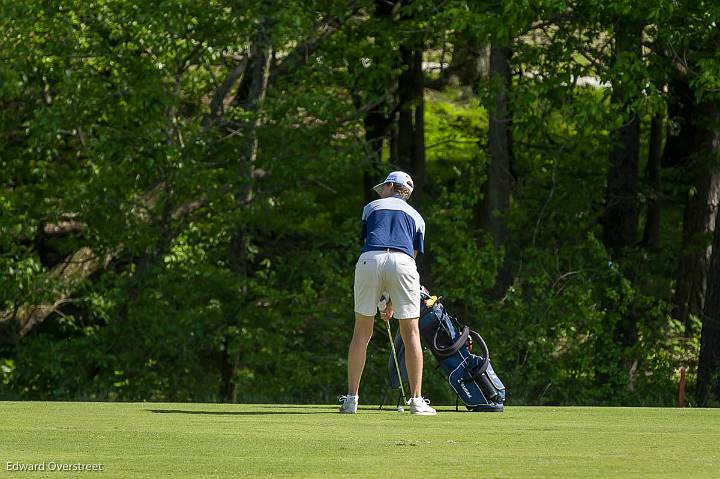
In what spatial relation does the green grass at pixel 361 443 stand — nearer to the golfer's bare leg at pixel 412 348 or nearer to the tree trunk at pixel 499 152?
the golfer's bare leg at pixel 412 348

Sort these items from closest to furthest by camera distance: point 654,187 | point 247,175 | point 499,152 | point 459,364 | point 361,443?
point 361,443 < point 459,364 < point 247,175 < point 499,152 < point 654,187

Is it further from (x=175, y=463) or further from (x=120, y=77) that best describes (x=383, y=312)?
(x=120, y=77)

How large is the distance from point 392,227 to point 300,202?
11232 millimetres

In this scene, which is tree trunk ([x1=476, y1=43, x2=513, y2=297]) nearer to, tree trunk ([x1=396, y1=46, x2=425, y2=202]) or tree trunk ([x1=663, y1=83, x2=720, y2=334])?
tree trunk ([x1=396, y1=46, x2=425, y2=202])

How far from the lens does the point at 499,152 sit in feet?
77.6

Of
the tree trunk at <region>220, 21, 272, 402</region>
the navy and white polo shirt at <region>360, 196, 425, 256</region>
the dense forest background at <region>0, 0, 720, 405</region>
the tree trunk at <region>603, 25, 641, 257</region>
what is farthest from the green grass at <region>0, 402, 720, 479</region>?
the tree trunk at <region>603, 25, 641, 257</region>

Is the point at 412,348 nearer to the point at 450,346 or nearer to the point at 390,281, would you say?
the point at 390,281

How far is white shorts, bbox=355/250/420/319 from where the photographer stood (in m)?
11.4

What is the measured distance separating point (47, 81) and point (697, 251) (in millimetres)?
10416

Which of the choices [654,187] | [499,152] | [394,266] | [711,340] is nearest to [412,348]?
[394,266]

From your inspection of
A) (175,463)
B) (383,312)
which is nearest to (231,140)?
(383,312)

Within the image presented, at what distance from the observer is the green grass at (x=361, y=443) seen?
747 cm

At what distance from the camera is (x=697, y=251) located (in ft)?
76.5

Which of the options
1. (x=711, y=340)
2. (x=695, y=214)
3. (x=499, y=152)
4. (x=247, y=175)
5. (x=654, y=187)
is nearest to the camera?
(x=711, y=340)
